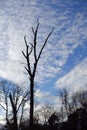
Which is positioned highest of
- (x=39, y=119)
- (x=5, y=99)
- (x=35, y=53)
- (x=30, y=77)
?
(x=35, y=53)

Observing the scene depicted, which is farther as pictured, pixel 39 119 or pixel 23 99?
pixel 39 119

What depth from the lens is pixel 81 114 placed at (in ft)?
171

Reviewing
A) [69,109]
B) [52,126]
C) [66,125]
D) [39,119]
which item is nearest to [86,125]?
[66,125]

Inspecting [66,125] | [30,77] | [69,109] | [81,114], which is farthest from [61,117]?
[30,77]

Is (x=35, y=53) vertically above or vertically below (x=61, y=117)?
above

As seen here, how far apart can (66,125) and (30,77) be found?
119 feet

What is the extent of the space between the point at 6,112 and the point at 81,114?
53.8ft

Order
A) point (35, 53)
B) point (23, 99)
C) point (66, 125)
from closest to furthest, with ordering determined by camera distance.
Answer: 1. point (35, 53)
2. point (23, 99)
3. point (66, 125)

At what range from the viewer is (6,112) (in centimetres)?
4447

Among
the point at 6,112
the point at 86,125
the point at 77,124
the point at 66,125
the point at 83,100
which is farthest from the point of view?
the point at 83,100

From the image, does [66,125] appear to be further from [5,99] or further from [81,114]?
[5,99]

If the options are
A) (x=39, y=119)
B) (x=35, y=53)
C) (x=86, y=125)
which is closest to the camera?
(x=35, y=53)

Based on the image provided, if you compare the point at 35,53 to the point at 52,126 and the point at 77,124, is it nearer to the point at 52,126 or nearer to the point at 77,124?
the point at 77,124

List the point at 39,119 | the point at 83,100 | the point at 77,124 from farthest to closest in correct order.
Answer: the point at 39,119
the point at 83,100
the point at 77,124
